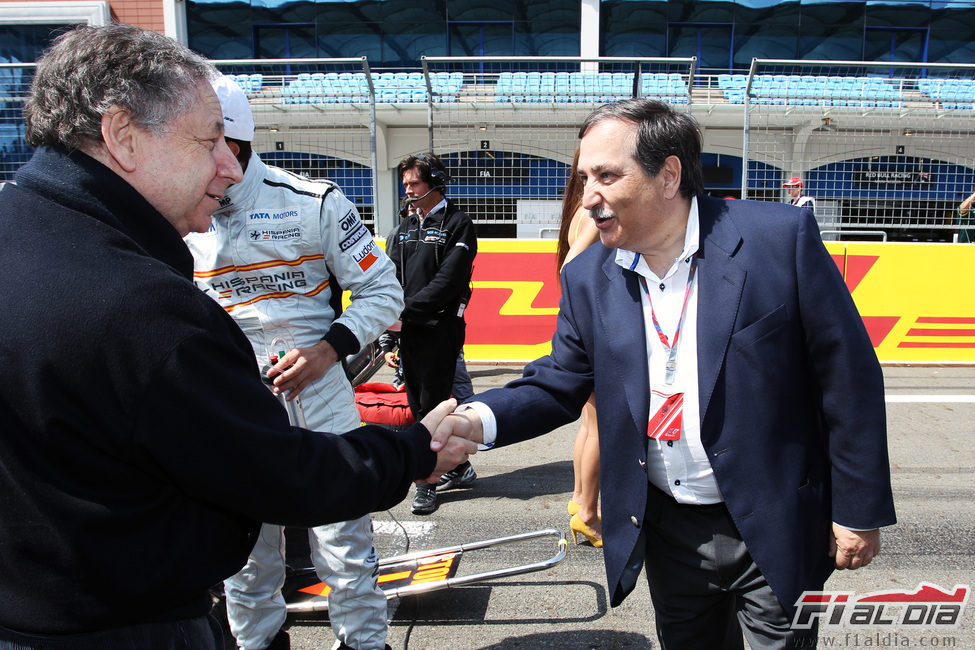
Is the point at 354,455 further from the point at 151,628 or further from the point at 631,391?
the point at 631,391

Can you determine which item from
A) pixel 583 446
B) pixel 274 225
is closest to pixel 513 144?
pixel 583 446

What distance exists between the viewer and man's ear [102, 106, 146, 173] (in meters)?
1.27

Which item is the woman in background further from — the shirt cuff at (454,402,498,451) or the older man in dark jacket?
the older man in dark jacket

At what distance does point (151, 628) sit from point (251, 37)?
991 inches

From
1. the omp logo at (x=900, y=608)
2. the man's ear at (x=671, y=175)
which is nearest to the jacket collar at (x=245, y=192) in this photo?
the man's ear at (x=671, y=175)

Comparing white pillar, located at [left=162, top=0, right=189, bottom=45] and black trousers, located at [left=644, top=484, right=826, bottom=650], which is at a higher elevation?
white pillar, located at [left=162, top=0, right=189, bottom=45]

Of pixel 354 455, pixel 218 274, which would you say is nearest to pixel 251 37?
pixel 218 274

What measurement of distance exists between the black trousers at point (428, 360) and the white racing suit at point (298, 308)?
5.52 ft

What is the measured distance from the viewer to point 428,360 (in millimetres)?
4477

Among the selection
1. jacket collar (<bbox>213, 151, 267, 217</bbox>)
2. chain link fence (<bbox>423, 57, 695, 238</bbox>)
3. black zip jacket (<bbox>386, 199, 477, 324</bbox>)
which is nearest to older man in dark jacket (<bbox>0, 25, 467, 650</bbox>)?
jacket collar (<bbox>213, 151, 267, 217</bbox>)

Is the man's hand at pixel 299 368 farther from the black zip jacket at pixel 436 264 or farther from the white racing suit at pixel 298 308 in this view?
the black zip jacket at pixel 436 264

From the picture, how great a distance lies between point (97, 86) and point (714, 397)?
1.62 metres

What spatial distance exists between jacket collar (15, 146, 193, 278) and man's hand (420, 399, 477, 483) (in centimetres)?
90

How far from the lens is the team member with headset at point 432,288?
4.45m
